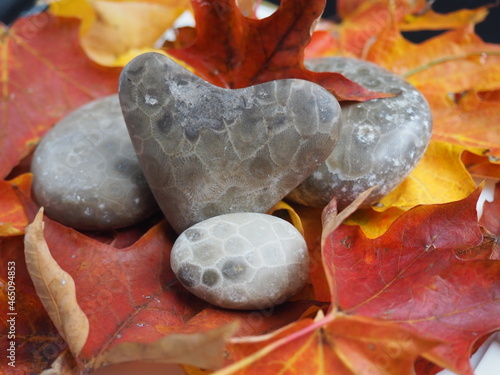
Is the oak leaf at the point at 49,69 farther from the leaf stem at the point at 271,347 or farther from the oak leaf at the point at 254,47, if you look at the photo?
the leaf stem at the point at 271,347

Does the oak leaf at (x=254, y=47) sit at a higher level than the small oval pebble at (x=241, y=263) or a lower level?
higher

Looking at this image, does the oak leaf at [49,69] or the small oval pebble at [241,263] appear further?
the oak leaf at [49,69]

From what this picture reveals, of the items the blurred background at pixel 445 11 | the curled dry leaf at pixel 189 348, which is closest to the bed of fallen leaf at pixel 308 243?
the curled dry leaf at pixel 189 348

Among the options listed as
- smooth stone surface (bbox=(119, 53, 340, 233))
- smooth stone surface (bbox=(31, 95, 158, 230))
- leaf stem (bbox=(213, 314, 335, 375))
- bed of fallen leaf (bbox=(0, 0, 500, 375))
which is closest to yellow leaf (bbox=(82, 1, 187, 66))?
bed of fallen leaf (bbox=(0, 0, 500, 375))

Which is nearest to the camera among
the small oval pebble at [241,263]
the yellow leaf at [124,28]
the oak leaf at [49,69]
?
the small oval pebble at [241,263]

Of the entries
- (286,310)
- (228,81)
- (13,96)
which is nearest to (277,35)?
(228,81)

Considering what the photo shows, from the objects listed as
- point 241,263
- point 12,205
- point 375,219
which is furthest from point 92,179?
point 375,219

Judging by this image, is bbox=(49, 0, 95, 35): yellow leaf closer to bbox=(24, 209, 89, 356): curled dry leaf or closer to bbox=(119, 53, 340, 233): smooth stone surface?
bbox=(119, 53, 340, 233): smooth stone surface

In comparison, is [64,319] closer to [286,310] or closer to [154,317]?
[154,317]
